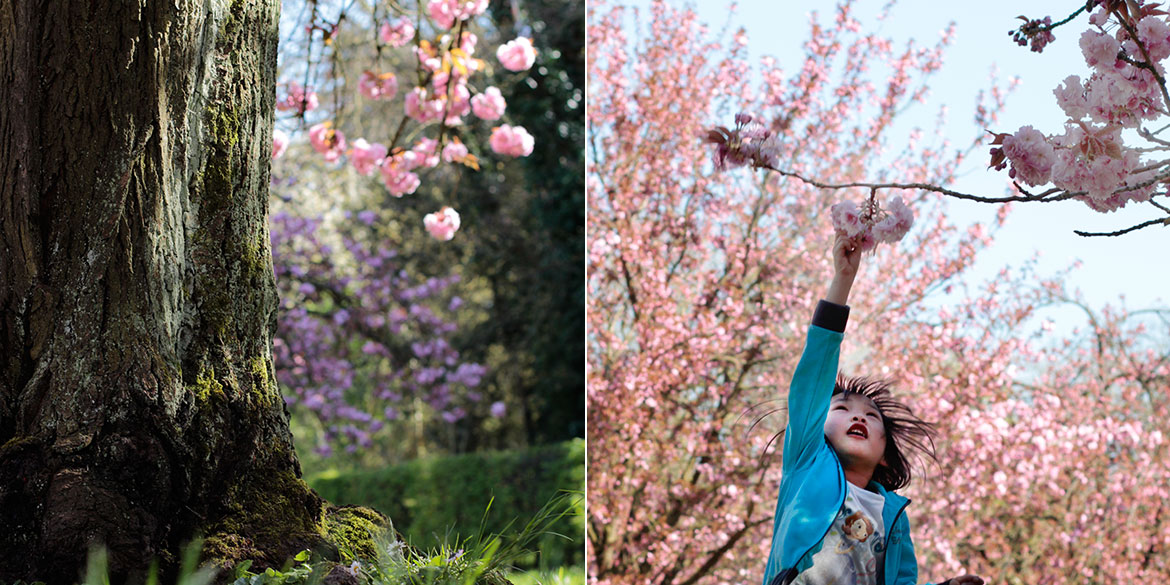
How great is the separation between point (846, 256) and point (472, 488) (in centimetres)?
412

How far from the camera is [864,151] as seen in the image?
12.1ft

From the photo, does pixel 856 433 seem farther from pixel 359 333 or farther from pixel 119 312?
pixel 359 333

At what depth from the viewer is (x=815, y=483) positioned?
163 cm

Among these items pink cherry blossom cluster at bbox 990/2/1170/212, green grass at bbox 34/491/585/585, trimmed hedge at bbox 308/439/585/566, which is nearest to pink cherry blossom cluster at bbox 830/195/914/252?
pink cherry blossom cluster at bbox 990/2/1170/212

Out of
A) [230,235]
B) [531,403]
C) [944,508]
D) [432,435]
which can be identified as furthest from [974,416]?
[432,435]

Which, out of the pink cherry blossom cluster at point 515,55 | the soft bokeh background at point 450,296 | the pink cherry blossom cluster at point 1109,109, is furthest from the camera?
the soft bokeh background at point 450,296

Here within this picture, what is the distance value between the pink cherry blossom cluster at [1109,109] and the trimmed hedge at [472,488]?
383 cm

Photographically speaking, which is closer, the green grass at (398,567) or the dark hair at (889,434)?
the green grass at (398,567)

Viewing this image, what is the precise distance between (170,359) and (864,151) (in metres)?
2.78

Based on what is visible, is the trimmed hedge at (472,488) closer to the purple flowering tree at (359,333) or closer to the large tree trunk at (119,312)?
the purple flowering tree at (359,333)

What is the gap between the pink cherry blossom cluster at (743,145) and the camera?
63.2 inches

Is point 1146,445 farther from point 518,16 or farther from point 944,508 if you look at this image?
point 518,16

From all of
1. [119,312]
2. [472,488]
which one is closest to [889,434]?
[119,312]

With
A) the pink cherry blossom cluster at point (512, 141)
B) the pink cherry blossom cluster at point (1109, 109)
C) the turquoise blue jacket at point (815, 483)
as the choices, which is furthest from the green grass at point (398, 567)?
the pink cherry blossom cluster at point (512, 141)
